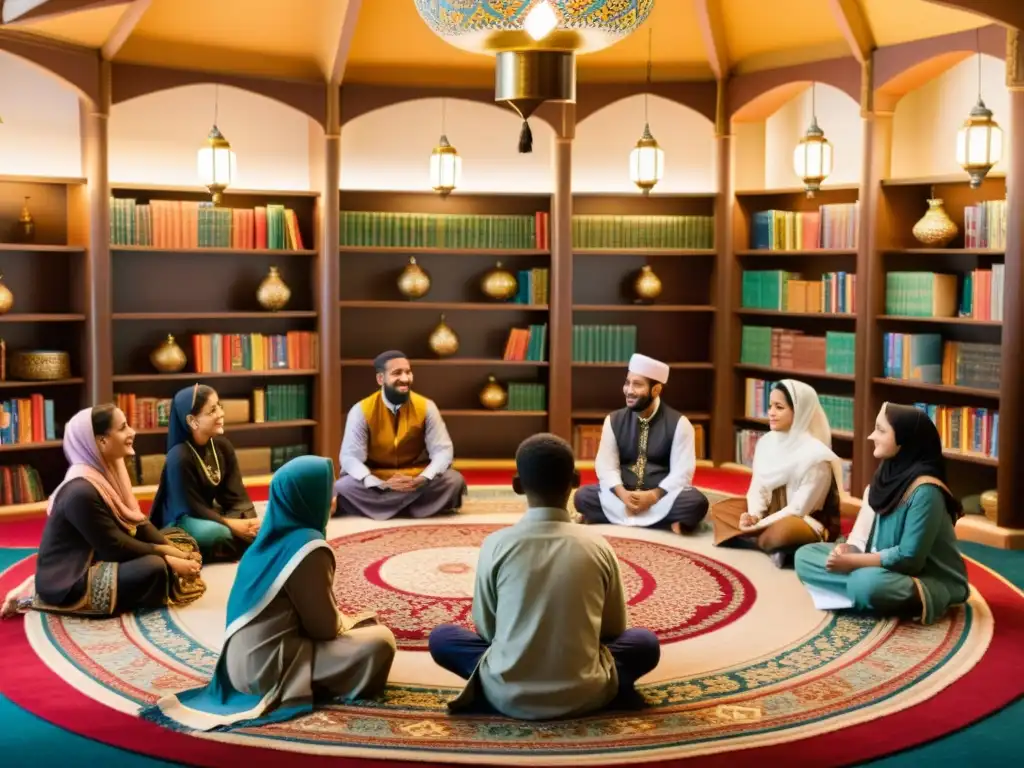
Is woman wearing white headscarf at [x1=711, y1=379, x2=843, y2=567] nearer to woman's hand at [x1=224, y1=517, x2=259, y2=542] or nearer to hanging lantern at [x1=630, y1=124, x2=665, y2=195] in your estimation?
hanging lantern at [x1=630, y1=124, x2=665, y2=195]

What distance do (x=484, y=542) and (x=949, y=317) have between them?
13.5 feet

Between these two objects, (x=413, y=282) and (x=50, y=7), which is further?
(x=413, y=282)

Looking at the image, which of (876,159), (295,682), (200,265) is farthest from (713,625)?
(200,265)

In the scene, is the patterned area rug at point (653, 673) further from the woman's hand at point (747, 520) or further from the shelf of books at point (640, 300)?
the shelf of books at point (640, 300)

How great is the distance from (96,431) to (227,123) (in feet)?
12.1

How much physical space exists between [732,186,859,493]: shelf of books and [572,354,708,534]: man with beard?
4.34 feet

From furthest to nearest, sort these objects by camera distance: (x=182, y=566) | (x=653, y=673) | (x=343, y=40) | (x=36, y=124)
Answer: (x=343, y=40) → (x=36, y=124) → (x=182, y=566) → (x=653, y=673)

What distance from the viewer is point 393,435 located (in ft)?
23.5

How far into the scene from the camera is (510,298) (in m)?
8.46

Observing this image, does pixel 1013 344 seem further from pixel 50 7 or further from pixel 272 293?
pixel 50 7

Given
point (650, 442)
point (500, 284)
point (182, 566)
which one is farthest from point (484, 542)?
point (500, 284)

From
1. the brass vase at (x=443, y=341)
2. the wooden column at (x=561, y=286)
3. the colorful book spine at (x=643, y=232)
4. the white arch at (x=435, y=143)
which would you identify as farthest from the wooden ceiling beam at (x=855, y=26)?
the brass vase at (x=443, y=341)

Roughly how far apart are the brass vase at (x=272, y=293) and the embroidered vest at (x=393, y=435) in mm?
1200

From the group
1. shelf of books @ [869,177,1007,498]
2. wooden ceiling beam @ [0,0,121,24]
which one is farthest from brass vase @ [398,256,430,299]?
shelf of books @ [869,177,1007,498]
